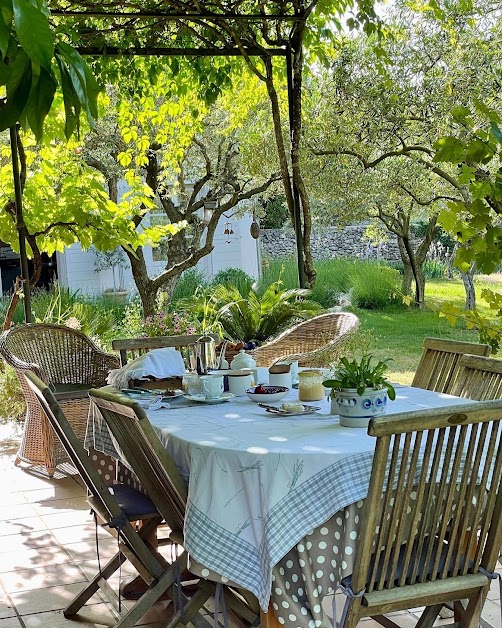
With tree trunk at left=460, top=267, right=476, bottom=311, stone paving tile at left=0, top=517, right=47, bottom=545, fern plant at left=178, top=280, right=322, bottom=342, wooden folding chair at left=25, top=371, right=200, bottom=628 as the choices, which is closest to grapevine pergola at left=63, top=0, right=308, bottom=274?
fern plant at left=178, top=280, right=322, bottom=342

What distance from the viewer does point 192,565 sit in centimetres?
241

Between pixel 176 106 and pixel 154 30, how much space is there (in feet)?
6.36

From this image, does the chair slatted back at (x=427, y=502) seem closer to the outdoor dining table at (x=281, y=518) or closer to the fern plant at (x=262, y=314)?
the outdoor dining table at (x=281, y=518)

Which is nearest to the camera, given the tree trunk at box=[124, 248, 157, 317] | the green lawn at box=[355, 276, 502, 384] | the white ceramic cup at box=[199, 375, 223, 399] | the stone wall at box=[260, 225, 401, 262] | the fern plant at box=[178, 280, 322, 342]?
the white ceramic cup at box=[199, 375, 223, 399]

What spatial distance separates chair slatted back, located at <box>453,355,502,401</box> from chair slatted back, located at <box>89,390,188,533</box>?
3.94 ft

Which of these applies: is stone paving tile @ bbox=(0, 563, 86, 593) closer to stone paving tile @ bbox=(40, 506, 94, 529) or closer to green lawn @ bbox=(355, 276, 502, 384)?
stone paving tile @ bbox=(40, 506, 94, 529)

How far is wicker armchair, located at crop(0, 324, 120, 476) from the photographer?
202 inches

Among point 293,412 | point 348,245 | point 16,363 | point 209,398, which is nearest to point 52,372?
point 16,363

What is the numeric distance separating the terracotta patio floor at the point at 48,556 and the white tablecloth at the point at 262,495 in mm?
962

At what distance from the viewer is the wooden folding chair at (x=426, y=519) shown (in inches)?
82.7

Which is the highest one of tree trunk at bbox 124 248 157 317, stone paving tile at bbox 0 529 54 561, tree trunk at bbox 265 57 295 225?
tree trunk at bbox 265 57 295 225

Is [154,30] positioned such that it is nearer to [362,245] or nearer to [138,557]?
[138,557]

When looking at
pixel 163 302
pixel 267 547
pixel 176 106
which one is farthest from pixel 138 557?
pixel 163 302

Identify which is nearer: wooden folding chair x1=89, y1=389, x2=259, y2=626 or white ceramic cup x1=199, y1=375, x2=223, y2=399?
wooden folding chair x1=89, y1=389, x2=259, y2=626
